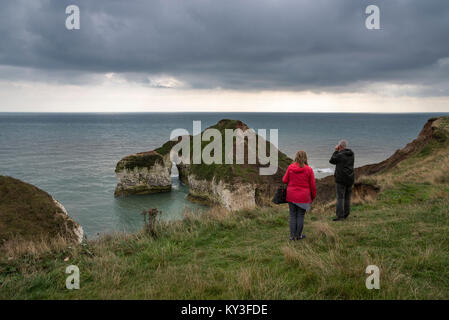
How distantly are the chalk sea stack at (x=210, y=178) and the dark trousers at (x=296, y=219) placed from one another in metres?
18.4

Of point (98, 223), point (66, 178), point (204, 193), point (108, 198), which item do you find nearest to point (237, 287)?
point (98, 223)

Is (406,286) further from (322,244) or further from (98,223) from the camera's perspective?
(98,223)

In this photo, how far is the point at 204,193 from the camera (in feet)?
113

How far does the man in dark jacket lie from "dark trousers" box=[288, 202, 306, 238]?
2.82 meters

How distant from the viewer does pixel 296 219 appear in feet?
23.4

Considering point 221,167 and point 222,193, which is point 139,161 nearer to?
point 221,167

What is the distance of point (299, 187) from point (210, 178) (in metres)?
26.7

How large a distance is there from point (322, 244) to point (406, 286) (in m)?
2.17

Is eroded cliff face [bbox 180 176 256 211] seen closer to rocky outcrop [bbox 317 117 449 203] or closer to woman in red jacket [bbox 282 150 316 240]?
rocky outcrop [bbox 317 117 449 203]

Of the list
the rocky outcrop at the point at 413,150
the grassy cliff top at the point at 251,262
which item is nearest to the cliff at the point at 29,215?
the grassy cliff top at the point at 251,262

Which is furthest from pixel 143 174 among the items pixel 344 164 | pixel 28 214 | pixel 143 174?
pixel 344 164

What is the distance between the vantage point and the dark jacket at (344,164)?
29.2 ft

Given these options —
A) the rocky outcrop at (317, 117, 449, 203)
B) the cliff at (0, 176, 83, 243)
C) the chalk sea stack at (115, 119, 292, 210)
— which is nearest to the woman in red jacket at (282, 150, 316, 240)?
the cliff at (0, 176, 83, 243)

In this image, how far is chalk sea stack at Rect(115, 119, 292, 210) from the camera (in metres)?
29.6
